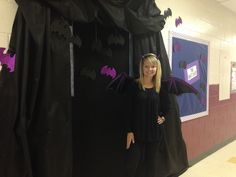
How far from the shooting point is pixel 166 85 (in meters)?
2.25

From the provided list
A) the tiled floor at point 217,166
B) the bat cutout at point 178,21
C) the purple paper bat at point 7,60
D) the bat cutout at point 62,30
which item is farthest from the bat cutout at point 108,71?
the tiled floor at point 217,166

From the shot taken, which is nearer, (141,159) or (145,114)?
(145,114)

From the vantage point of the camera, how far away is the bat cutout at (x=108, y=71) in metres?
2.13

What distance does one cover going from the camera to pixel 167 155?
2453mm

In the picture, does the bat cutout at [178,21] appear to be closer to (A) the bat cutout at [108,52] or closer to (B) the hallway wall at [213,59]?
(B) the hallway wall at [213,59]

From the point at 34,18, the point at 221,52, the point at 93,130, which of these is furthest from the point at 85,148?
the point at 221,52

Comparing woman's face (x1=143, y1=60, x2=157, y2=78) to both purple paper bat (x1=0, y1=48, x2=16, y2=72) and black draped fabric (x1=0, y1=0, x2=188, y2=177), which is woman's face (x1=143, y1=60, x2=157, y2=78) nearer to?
black draped fabric (x1=0, y1=0, x2=188, y2=177)

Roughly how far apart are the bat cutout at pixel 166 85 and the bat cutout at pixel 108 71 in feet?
0.28

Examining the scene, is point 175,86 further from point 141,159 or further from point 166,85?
point 141,159

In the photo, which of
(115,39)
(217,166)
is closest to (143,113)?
(115,39)

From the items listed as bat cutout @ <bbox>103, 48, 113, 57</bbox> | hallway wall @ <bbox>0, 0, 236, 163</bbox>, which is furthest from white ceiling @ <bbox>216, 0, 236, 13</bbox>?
bat cutout @ <bbox>103, 48, 113, 57</bbox>

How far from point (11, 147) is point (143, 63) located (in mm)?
1185

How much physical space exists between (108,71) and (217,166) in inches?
85.4

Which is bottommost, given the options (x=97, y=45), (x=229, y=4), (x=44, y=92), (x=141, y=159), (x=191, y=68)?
(x=141, y=159)
